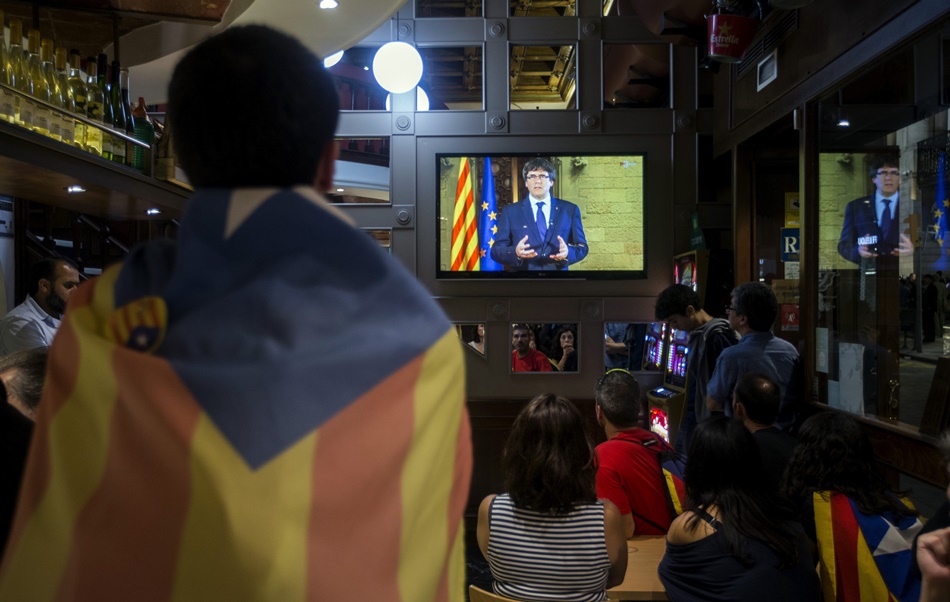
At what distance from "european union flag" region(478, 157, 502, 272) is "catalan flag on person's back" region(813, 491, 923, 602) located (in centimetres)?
389

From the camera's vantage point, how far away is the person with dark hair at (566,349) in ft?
20.3

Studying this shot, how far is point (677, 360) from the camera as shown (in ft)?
18.8

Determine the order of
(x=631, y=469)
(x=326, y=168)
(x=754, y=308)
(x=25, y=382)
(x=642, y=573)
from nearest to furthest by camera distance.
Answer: (x=326, y=168) → (x=25, y=382) → (x=642, y=573) → (x=631, y=469) → (x=754, y=308)

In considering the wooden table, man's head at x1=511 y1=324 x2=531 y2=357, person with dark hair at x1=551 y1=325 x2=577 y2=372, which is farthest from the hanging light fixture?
the wooden table

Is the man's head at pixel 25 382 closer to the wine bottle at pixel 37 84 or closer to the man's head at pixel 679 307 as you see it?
the wine bottle at pixel 37 84

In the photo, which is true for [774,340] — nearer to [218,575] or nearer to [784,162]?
[784,162]

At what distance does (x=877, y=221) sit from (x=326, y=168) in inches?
132

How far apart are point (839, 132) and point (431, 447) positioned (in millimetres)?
3744

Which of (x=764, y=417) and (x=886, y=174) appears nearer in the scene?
(x=764, y=417)

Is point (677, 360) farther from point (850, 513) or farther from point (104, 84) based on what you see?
point (104, 84)

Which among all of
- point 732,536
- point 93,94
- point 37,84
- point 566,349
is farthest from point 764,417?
point 566,349

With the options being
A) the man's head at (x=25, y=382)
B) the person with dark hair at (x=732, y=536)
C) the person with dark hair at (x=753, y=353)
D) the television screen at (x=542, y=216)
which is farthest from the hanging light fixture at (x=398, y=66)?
the man's head at (x=25, y=382)

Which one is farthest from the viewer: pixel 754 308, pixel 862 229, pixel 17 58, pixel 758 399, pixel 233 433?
pixel 754 308

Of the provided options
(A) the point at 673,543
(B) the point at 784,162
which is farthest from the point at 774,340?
(A) the point at 673,543
